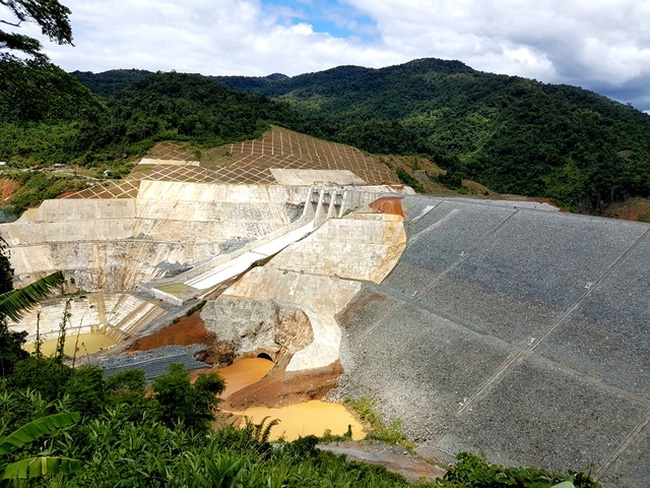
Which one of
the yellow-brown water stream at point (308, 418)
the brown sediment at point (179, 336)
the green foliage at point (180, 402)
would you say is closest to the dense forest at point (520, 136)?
the brown sediment at point (179, 336)

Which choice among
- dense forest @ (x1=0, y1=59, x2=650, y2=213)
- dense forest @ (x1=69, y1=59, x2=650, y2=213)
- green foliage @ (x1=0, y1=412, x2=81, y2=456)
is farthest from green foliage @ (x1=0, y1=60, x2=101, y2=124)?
dense forest @ (x1=69, y1=59, x2=650, y2=213)

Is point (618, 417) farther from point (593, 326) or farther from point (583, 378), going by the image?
point (593, 326)

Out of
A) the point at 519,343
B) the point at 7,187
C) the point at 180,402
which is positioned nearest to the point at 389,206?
the point at 519,343

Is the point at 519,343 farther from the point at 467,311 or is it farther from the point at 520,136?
the point at 520,136

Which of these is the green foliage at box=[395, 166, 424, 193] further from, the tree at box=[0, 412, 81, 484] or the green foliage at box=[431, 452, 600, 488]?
the tree at box=[0, 412, 81, 484]

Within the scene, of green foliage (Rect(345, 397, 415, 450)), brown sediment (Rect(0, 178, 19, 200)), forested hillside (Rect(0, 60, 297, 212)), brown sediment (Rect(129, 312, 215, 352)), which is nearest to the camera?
green foliage (Rect(345, 397, 415, 450))

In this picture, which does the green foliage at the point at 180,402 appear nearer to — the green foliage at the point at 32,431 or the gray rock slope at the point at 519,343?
the green foliage at the point at 32,431

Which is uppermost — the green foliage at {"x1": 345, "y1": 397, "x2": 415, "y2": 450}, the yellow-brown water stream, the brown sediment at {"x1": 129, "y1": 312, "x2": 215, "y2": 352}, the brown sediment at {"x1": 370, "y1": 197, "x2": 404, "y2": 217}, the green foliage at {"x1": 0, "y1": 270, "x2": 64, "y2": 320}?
the brown sediment at {"x1": 370, "y1": 197, "x2": 404, "y2": 217}
